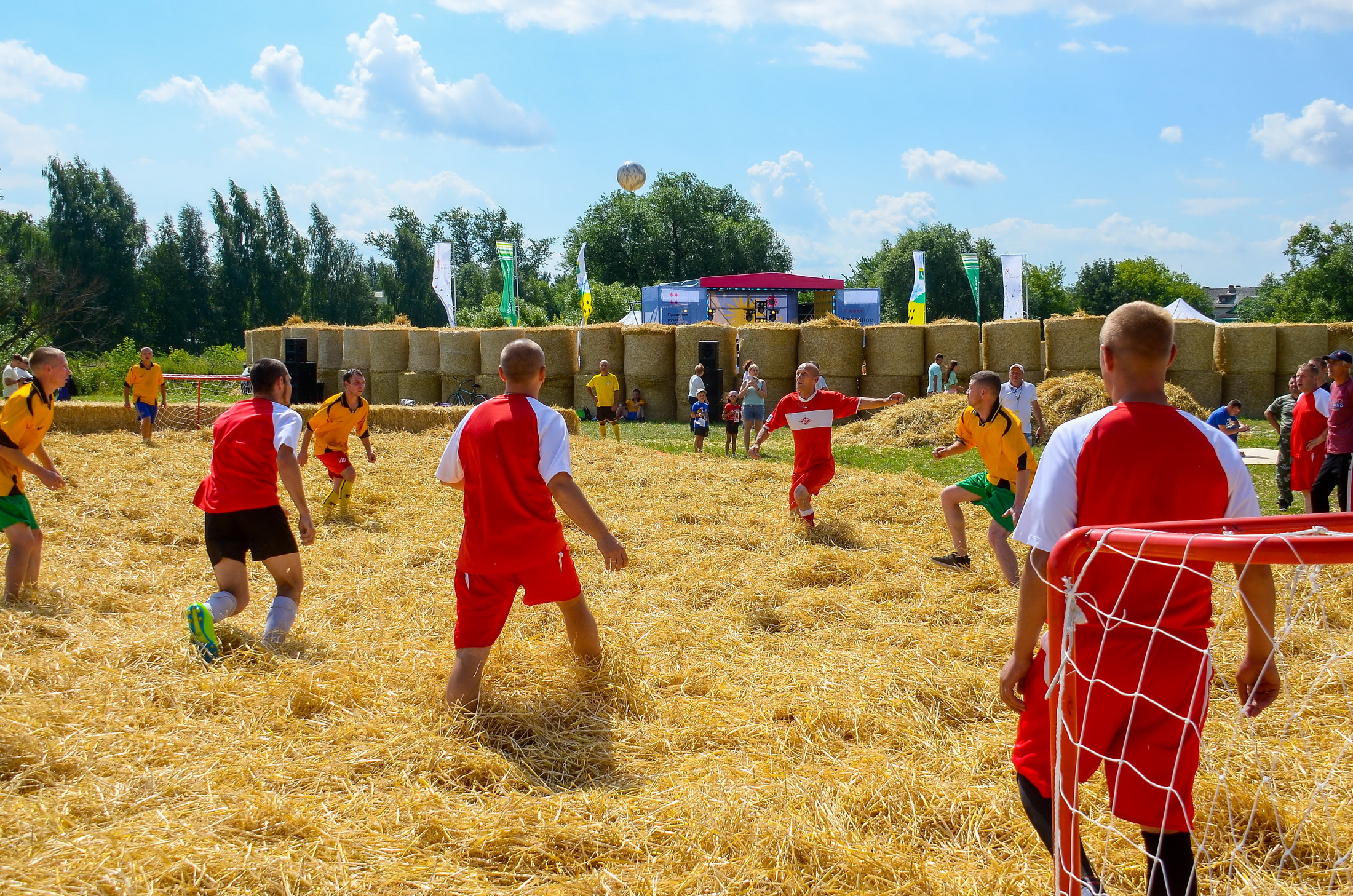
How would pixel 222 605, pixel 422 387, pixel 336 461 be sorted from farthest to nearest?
pixel 422 387 → pixel 336 461 → pixel 222 605

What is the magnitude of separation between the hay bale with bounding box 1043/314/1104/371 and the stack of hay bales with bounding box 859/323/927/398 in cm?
288

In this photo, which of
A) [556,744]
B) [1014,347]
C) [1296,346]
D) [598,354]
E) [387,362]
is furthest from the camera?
[387,362]

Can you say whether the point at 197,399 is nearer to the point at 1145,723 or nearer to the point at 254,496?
the point at 254,496

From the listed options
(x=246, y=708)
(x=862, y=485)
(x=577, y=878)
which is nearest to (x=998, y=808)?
(x=577, y=878)

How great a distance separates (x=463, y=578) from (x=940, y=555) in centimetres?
466

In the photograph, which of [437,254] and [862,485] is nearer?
[862,485]

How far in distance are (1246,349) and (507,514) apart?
22.0 metres

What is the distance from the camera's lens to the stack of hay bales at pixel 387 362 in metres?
25.7

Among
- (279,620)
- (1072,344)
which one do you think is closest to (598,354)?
(1072,344)

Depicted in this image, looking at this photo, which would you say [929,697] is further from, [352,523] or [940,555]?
[352,523]

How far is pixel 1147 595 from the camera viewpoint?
2285mm

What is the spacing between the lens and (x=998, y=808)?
10.6 ft

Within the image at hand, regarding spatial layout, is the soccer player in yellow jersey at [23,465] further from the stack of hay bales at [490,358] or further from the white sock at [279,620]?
the stack of hay bales at [490,358]

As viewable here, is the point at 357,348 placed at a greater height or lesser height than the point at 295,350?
greater
